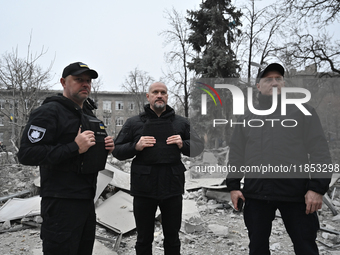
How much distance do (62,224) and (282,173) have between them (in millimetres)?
1860

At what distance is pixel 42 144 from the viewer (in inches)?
74.8

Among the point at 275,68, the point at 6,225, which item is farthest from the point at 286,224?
the point at 6,225

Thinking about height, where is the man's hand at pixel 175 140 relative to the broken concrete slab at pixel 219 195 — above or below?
above

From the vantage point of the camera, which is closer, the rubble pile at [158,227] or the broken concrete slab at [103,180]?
the rubble pile at [158,227]

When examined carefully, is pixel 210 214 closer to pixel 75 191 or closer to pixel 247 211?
pixel 247 211

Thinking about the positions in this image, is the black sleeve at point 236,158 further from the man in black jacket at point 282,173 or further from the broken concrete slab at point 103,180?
the broken concrete slab at point 103,180

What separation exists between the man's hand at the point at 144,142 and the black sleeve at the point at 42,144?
78cm

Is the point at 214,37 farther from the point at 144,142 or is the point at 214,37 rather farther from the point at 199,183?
the point at 144,142

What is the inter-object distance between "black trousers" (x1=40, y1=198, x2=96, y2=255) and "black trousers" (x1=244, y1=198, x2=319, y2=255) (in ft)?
4.82

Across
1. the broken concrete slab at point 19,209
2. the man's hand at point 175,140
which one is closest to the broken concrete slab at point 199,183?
the broken concrete slab at point 19,209

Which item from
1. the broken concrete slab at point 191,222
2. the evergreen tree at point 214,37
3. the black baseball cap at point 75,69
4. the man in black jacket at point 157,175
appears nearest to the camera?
the black baseball cap at point 75,69

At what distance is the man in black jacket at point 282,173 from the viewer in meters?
2.06

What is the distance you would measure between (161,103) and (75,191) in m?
1.29

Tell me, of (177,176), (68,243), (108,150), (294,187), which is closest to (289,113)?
→ (294,187)
